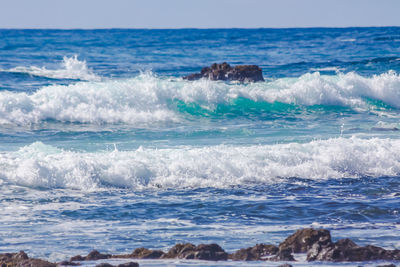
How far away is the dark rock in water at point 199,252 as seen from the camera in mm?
6754

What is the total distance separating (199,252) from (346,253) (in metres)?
1.51

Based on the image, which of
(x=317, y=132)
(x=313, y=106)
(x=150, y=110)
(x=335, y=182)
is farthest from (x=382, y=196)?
(x=313, y=106)

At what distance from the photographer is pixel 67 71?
31.9m

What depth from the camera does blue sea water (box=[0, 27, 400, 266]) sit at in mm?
8195

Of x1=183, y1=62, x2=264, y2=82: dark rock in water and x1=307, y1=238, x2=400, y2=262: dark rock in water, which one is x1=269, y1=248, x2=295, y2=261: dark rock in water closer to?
x1=307, y1=238, x2=400, y2=262: dark rock in water

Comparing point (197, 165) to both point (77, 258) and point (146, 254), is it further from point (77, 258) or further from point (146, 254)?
point (77, 258)

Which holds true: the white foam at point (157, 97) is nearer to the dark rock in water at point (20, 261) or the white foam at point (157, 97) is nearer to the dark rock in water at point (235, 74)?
the dark rock in water at point (235, 74)

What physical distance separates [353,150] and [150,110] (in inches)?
348

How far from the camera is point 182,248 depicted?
697cm

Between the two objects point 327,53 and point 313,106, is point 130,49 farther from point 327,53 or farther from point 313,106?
point 313,106

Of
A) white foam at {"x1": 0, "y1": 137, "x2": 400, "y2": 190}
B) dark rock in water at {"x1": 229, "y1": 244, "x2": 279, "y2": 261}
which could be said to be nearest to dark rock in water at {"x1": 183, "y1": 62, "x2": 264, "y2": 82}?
white foam at {"x1": 0, "y1": 137, "x2": 400, "y2": 190}

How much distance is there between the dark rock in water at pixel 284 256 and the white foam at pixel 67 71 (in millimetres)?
23042

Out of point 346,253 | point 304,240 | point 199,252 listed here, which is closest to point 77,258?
point 199,252

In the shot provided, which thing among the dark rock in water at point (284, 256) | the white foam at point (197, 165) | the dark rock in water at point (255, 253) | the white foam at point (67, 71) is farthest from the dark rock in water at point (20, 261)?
the white foam at point (67, 71)
